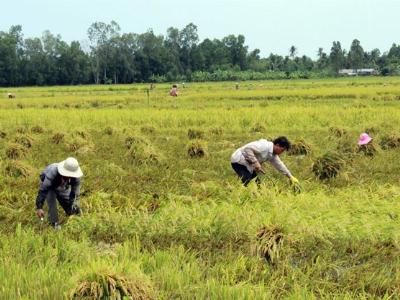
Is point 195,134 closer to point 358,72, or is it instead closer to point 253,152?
point 253,152

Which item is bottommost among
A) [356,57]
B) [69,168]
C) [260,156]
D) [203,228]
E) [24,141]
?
[203,228]

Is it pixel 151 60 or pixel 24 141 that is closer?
pixel 24 141

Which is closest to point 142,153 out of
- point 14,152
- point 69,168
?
point 14,152

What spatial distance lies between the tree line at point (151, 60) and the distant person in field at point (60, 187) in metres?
57.6

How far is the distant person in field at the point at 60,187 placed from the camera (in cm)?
503

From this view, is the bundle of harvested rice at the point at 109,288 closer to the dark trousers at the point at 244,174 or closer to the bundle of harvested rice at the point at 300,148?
the dark trousers at the point at 244,174

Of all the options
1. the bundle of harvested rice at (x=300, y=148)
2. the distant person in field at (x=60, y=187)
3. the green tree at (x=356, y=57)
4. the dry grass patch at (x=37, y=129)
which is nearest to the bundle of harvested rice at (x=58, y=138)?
the dry grass patch at (x=37, y=129)

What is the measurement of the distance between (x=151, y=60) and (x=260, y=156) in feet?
205

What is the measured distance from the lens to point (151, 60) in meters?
67.2

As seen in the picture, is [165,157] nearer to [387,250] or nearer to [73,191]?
[73,191]

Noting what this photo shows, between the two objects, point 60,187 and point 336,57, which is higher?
point 336,57

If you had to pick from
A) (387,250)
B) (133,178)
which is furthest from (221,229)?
(133,178)

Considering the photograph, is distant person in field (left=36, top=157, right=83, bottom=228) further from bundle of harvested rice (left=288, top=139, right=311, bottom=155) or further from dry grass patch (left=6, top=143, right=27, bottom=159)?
bundle of harvested rice (left=288, top=139, right=311, bottom=155)

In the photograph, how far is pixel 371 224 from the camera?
4.88 m
